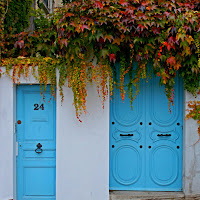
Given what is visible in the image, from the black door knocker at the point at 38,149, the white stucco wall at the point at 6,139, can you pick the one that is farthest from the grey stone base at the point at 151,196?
the white stucco wall at the point at 6,139

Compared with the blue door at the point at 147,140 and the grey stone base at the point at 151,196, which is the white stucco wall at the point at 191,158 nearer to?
the grey stone base at the point at 151,196

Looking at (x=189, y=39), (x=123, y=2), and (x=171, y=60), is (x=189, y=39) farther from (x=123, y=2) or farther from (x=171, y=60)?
(x=123, y=2)

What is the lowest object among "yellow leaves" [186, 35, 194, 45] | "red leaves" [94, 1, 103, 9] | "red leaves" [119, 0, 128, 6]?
"yellow leaves" [186, 35, 194, 45]

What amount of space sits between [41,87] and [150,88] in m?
1.96

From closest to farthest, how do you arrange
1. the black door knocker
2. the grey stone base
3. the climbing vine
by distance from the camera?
the climbing vine
the grey stone base
the black door knocker

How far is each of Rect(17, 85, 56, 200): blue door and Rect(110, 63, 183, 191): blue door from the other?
43.8 inches

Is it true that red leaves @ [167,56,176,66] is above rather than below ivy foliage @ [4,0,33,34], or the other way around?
below

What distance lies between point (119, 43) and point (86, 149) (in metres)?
1.89

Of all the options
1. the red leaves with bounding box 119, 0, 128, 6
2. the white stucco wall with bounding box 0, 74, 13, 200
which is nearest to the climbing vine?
the red leaves with bounding box 119, 0, 128, 6

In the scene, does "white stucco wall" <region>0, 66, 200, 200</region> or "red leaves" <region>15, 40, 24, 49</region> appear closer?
"white stucco wall" <region>0, 66, 200, 200</region>

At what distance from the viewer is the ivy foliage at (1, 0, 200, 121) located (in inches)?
160

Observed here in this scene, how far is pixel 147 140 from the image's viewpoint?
4852 mm

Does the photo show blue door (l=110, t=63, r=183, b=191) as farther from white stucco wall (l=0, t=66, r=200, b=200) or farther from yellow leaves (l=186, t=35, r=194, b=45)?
yellow leaves (l=186, t=35, r=194, b=45)

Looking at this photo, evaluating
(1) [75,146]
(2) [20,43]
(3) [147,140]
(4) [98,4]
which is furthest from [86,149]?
(4) [98,4]
